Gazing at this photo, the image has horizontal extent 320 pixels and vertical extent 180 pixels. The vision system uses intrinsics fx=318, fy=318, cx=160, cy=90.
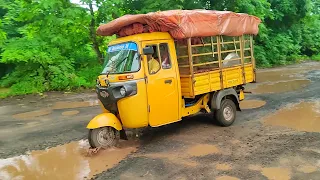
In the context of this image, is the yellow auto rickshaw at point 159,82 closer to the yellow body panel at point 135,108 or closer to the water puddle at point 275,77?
the yellow body panel at point 135,108

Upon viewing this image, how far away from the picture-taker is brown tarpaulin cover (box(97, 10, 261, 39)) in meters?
6.64

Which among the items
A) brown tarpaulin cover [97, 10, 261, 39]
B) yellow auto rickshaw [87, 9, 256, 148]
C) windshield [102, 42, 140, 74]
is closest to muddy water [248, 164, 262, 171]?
yellow auto rickshaw [87, 9, 256, 148]

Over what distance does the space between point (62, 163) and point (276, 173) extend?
3.81 metres

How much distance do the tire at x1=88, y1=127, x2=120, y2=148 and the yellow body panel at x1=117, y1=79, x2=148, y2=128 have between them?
0.41 meters

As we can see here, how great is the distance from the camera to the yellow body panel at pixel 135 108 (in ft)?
20.7

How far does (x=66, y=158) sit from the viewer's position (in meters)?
6.25

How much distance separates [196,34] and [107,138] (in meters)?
2.93

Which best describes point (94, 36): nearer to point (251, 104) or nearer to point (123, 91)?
point (251, 104)

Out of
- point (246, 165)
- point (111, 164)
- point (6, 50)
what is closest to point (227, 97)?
point (246, 165)

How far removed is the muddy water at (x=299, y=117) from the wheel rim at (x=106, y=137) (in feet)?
12.6

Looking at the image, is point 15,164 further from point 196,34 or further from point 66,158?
point 196,34

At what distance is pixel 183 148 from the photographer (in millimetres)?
6418

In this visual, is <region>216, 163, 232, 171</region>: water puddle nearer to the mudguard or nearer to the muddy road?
the muddy road

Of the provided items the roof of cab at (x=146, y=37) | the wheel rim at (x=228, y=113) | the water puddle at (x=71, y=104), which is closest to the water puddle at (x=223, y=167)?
the wheel rim at (x=228, y=113)
